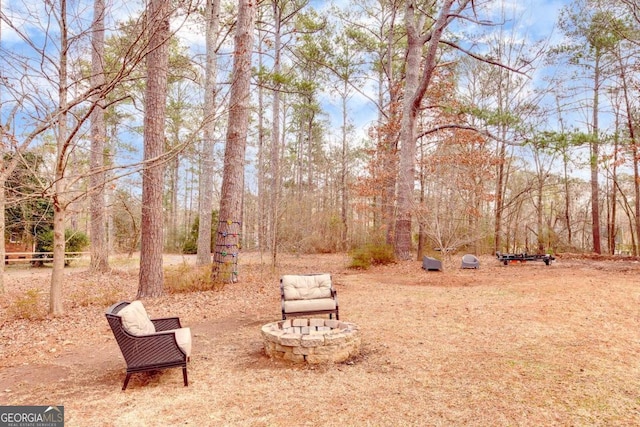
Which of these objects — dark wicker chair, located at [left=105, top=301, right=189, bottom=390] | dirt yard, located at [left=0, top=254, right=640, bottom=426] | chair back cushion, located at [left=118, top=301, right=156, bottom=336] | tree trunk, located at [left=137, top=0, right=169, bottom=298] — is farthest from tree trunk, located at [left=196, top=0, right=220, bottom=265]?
dark wicker chair, located at [left=105, top=301, right=189, bottom=390]

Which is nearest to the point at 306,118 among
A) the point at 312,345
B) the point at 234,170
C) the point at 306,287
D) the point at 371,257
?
the point at 371,257

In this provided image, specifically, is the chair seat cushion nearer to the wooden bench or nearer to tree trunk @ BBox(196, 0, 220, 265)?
the wooden bench

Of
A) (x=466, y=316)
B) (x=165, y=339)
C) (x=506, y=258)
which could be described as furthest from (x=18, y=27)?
(x=506, y=258)

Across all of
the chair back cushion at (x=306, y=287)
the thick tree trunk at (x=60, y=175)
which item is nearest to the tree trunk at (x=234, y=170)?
the thick tree trunk at (x=60, y=175)

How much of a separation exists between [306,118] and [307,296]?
20390 mm

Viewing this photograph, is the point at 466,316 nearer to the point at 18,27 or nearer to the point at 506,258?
the point at 18,27

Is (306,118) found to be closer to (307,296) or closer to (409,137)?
(409,137)

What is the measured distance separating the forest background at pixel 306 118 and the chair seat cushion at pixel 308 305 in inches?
104

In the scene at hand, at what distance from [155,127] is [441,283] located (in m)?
7.08

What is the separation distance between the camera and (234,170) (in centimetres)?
928

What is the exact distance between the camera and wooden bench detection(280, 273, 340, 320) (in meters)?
5.55

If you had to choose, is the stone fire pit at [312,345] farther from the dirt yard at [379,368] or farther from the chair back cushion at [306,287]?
the chair back cushion at [306,287]

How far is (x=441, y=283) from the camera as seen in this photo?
934 cm

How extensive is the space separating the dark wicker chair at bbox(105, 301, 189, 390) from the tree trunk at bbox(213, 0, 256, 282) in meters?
5.42
